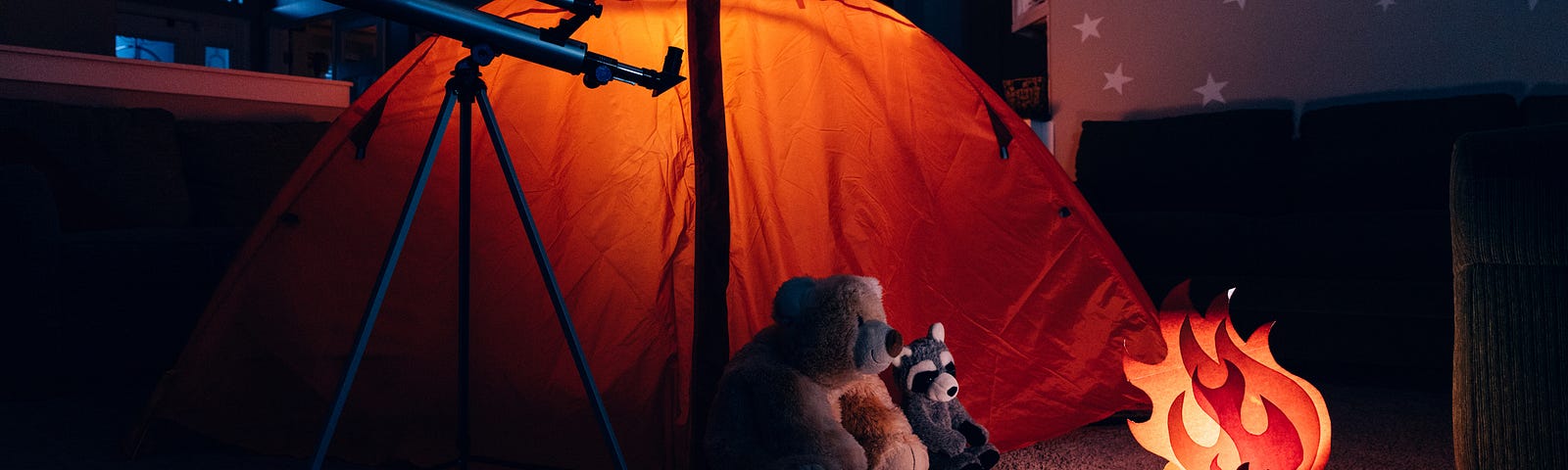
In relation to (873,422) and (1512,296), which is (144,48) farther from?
(1512,296)

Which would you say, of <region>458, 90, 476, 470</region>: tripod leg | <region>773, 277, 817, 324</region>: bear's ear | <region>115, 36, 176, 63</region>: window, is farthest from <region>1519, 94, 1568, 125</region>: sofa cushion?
<region>115, 36, 176, 63</region>: window

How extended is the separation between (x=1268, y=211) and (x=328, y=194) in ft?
8.32

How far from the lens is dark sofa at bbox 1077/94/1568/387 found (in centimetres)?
229

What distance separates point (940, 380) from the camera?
4.87 feet

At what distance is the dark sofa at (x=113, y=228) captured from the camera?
214 centimetres

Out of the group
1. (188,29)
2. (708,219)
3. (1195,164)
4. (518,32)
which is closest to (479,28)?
(518,32)

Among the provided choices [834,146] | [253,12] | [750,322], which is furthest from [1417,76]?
[253,12]

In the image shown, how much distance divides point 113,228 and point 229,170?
47cm

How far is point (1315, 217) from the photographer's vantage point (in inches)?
96.2

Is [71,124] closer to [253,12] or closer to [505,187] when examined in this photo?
[505,187]

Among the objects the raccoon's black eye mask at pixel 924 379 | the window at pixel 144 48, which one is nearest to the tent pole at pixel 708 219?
the raccoon's black eye mask at pixel 924 379

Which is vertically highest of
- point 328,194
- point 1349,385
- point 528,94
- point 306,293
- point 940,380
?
point 528,94

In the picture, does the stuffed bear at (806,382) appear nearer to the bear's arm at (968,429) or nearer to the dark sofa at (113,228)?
the bear's arm at (968,429)

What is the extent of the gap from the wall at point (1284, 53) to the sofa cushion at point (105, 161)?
317 cm
